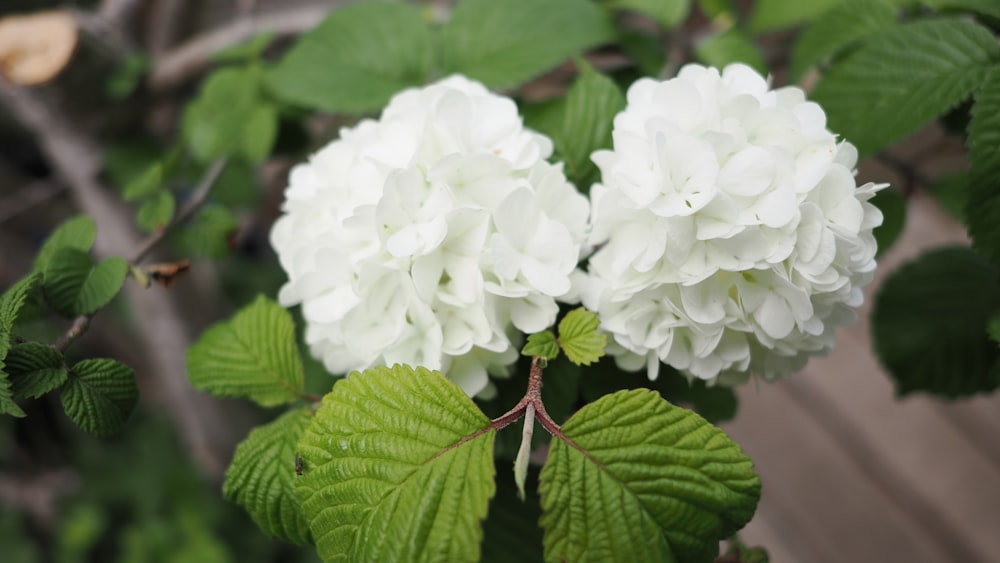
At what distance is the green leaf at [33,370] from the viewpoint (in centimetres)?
42

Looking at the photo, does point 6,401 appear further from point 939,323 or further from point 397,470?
point 939,323

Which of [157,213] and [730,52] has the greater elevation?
[157,213]

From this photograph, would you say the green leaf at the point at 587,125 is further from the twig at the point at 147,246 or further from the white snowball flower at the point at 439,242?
the twig at the point at 147,246

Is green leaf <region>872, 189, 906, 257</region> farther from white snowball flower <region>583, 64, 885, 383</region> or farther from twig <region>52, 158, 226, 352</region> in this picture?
twig <region>52, 158, 226, 352</region>

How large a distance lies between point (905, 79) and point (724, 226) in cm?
26

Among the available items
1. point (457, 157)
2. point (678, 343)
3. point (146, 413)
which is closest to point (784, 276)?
point (678, 343)

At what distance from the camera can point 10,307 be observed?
429 mm

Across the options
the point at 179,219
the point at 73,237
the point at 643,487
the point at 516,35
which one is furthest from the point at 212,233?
the point at 643,487

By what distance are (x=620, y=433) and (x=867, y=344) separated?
1275 mm

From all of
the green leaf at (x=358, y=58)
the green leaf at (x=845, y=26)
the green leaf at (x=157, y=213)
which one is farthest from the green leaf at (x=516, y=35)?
the green leaf at (x=157, y=213)

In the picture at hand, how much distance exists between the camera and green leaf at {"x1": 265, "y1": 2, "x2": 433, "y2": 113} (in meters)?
0.70

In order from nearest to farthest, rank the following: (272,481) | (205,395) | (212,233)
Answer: (272,481) < (212,233) < (205,395)

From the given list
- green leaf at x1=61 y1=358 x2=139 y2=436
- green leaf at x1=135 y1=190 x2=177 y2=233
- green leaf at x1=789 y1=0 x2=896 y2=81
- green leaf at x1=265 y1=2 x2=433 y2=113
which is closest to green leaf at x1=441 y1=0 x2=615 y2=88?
green leaf at x1=265 y1=2 x2=433 y2=113

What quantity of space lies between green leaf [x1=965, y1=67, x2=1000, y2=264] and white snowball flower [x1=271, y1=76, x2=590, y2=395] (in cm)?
27
